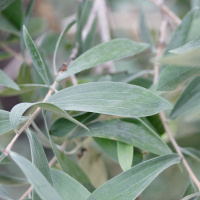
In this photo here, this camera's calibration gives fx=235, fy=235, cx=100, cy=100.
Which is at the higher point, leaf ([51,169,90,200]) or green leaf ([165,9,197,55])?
green leaf ([165,9,197,55])

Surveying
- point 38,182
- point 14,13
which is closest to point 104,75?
point 14,13

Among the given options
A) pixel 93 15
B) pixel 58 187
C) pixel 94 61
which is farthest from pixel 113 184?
pixel 93 15

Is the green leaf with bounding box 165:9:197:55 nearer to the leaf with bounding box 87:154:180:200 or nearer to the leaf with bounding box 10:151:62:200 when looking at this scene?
the leaf with bounding box 87:154:180:200

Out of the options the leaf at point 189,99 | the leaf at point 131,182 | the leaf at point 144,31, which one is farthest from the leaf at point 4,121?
the leaf at point 144,31

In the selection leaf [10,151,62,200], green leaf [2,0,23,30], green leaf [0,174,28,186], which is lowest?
green leaf [0,174,28,186]

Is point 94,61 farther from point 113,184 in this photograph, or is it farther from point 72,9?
point 72,9

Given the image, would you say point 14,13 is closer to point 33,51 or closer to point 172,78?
point 33,51

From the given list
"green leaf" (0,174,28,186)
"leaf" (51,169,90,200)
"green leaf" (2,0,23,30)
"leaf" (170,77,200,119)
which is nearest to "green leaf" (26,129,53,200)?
"leaf" (51,169,90,200)

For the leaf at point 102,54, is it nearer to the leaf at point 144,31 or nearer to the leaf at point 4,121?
the leaf at point 4,121
